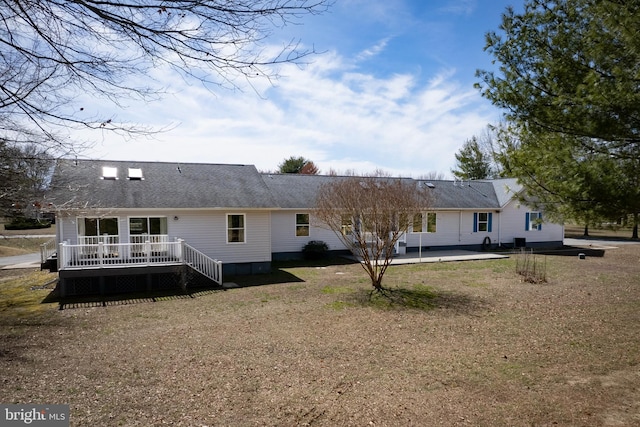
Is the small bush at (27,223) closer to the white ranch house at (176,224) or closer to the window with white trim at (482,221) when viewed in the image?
the white ranch house at (176,224)

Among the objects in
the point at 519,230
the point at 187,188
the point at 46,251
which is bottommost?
the point at 46,251

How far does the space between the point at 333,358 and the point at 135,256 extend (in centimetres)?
1010

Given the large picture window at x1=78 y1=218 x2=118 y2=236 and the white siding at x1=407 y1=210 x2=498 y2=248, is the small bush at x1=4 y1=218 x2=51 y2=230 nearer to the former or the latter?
the large picture window at x1=78 y1=218 x2=118 y2=236

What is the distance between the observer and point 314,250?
799 inches

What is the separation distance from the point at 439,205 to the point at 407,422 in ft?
64.4

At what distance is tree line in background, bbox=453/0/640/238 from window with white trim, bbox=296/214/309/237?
13509 mm

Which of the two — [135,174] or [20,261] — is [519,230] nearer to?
[135,174]

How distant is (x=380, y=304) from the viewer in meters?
11.1

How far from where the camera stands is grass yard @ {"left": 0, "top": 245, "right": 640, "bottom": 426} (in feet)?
16.9


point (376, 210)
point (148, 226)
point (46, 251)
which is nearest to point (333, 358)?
point (376, 210)

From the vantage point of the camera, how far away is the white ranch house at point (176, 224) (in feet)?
43.0

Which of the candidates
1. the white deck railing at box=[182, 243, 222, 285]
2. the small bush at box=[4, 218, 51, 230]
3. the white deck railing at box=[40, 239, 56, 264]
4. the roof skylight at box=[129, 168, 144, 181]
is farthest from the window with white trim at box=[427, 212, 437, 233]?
the white deck railing at box=[40, 239, 56, 264]

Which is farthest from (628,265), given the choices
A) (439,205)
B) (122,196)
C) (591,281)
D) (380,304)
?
(122,196)

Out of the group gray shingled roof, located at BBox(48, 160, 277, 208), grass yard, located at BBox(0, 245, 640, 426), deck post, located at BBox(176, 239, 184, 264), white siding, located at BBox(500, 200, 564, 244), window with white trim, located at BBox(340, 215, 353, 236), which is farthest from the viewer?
white siding, located at BBox(500, 200, 564, 244)
